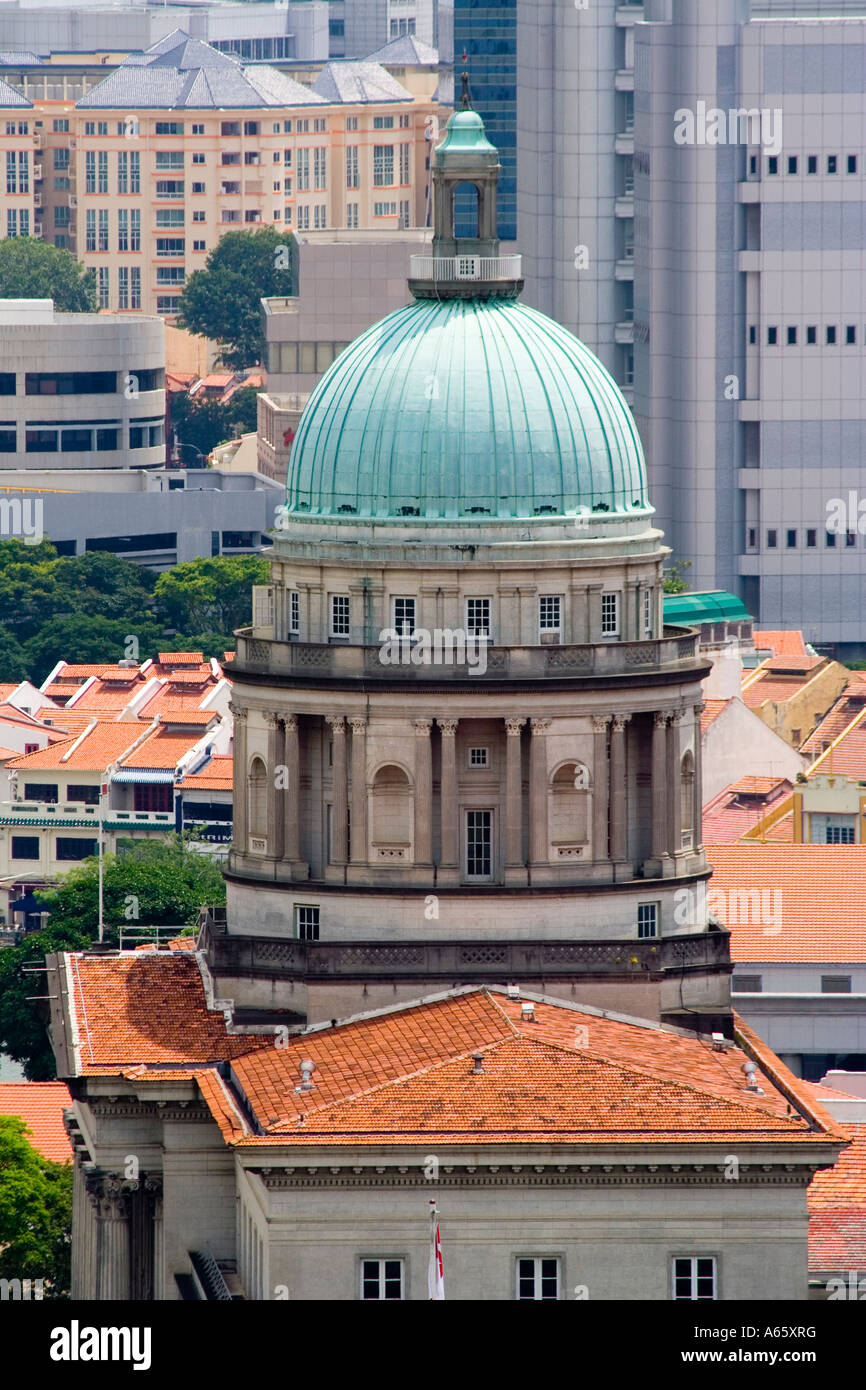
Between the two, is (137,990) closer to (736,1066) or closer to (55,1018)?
(55,1018)

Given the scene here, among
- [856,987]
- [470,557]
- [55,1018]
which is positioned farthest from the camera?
[856,987]

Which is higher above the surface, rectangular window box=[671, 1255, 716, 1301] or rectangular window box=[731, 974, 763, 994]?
rectangular window box=[731, 974, 763, 994]

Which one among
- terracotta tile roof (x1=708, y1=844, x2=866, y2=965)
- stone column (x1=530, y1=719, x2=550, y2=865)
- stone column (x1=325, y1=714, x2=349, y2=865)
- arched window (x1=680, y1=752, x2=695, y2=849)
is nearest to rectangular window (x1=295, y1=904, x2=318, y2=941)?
stone column (x1=325, y1=714, x2=349, y2=865)

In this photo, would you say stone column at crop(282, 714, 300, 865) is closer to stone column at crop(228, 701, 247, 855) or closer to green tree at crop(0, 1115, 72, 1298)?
stone column at crop(228, 701, 247, 855)

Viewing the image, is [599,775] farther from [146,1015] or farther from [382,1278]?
[382,1278]

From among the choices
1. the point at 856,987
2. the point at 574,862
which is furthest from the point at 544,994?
the point at 856,987
